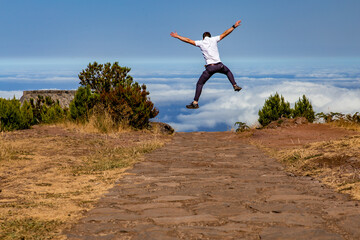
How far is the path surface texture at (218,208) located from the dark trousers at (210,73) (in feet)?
10.6

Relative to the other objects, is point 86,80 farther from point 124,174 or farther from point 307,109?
point 124,174

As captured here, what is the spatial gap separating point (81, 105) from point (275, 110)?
8.99 metres

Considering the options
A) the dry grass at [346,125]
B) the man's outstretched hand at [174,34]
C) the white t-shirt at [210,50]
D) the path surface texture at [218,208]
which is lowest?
the dry grass at [346,125]

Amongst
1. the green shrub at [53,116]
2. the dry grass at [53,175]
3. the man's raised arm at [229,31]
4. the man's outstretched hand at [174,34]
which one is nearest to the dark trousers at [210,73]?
the man's raised arm at [229,31]

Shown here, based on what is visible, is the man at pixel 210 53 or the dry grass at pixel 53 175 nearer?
the dry grass at pixel 53 175

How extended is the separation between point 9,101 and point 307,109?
13.2m

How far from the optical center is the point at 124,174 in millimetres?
7938

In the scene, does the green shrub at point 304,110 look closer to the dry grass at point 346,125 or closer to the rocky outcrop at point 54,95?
the dry grass at point 346,125

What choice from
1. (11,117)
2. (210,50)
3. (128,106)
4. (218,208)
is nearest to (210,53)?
(210,50)

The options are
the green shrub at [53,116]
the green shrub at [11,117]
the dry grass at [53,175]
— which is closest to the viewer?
the dry grass at [53,175]

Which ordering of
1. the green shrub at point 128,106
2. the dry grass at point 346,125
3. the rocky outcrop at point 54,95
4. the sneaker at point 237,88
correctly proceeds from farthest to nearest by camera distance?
the rocky outcrop at point 54,95 < the green shrub at point 128,106 < the dry grass at point 346,125 < the sneaker at point 237,88

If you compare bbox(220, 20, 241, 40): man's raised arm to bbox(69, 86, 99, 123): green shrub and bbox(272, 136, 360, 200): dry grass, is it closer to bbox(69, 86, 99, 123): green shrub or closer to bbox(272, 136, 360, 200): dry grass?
bbox(272, 136, 360, 200): dry grass

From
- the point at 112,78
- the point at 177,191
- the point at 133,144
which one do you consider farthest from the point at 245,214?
the point at 112,78

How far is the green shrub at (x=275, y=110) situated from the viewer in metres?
20.4
